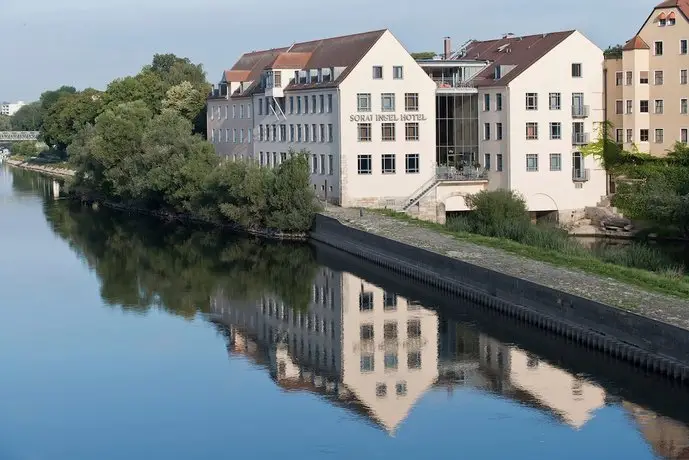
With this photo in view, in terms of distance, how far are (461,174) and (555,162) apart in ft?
13.0

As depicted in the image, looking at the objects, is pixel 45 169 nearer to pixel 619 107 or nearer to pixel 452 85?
pixel 452 85

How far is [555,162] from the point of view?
51.8 meters

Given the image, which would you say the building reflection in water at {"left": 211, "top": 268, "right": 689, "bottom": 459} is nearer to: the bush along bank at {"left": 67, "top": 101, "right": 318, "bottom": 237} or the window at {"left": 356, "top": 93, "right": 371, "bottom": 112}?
the bush along bank at {"left": 67, "top": 101, "right": 318, "bottom": 237}

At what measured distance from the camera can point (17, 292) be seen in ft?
131

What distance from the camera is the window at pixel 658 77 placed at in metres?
51.4

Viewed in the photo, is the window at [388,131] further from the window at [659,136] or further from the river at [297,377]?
the window at [659,136]

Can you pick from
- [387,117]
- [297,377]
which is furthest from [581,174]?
[297,377]

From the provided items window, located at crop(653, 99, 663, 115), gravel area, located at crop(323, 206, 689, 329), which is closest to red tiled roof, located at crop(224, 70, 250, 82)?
gravel area, located at crop(323, 206, 689, 329)

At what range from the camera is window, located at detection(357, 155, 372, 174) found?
52.4 metres

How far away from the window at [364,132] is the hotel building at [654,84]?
1017 cm

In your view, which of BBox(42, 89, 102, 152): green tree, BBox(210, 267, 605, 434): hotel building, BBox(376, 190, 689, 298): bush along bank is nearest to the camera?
BBox(210, 267, 605, 434): hotel building

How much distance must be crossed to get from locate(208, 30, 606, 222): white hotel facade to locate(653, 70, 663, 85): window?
2.32 meters

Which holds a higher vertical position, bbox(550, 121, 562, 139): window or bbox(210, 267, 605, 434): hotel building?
bbox(550, 121, 562, 139): window

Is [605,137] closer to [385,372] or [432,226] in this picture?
[432,226]
